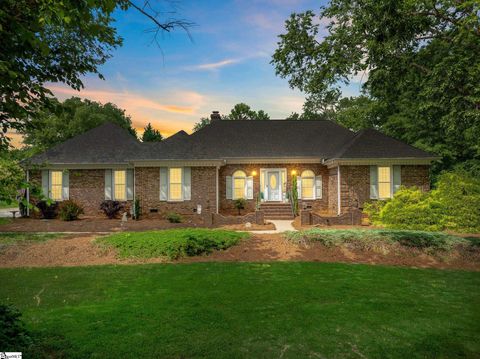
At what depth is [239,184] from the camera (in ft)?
73.6

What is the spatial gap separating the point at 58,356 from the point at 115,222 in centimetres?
1385

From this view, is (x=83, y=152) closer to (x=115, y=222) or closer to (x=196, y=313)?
(x=115, y=222)

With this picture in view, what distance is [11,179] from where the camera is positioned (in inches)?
126

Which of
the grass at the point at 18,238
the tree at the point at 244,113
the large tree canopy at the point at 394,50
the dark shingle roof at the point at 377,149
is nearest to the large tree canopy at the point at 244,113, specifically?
the tree at the point at 244,113

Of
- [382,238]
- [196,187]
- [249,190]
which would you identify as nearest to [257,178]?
[249,190]

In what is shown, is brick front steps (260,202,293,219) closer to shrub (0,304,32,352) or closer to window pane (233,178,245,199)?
window pane (233,178,245,199)

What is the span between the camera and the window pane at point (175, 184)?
66.5 feet

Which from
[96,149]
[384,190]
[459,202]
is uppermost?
[96,149]

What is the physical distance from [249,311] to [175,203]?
593 inches

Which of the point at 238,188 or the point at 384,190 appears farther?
the point at 238,188

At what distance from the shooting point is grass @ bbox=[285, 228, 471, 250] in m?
10.5

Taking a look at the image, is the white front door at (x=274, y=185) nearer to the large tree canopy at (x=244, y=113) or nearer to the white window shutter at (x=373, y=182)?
the white window shutter at (x=373, y=182)

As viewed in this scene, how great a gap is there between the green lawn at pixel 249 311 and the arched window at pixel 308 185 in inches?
527

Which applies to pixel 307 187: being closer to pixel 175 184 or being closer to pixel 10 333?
pixel 175 184
